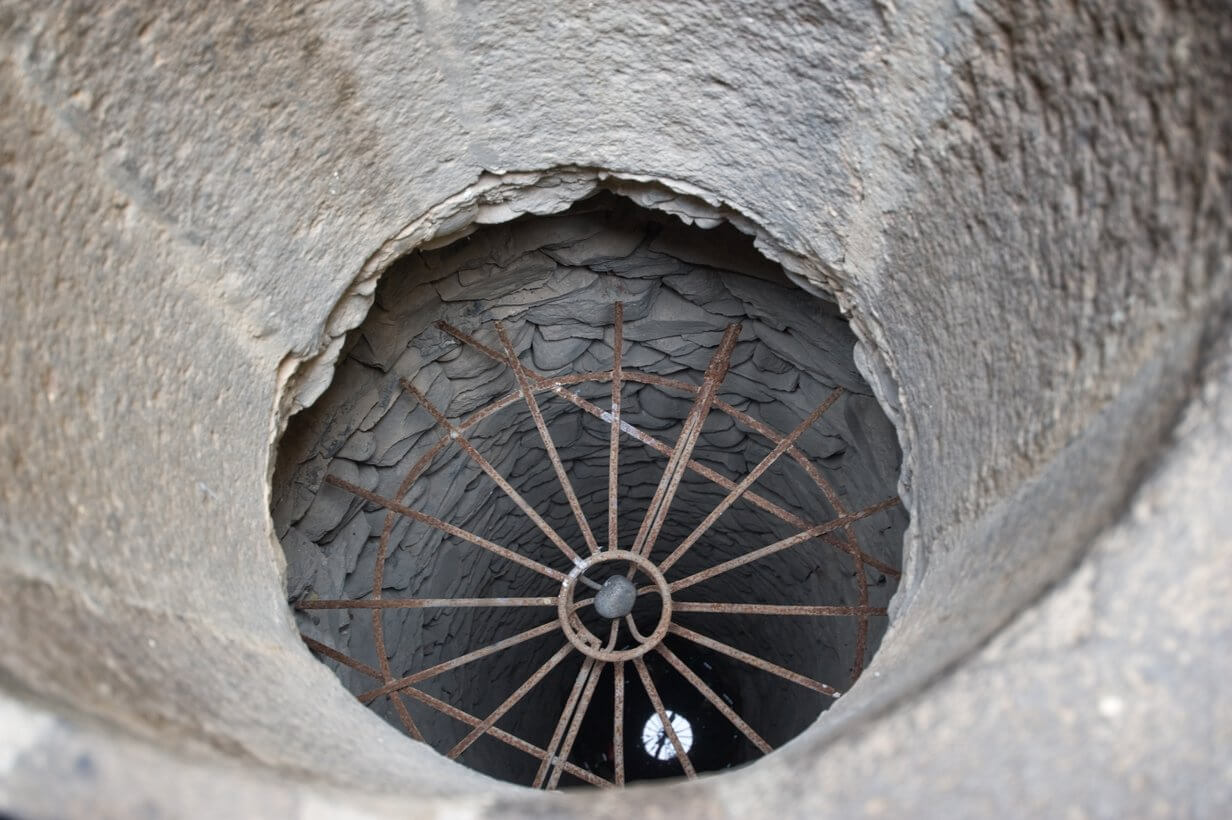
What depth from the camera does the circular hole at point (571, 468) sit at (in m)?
2.59

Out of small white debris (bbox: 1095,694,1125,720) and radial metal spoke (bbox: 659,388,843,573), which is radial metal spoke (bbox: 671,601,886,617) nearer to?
radial metal spoke (bbox: 659,388,843,573)

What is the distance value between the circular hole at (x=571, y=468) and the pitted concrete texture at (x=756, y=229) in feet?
1.93

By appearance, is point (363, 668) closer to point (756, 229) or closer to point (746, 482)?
point (746, 482)

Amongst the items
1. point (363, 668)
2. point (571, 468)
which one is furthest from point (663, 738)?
point (363, 668)

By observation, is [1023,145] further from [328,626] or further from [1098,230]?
[328,626]

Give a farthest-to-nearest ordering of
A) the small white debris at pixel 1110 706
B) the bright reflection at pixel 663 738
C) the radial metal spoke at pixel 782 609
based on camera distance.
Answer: the bright reflection at pixel 663 738
the radial metal spoke at pixel 782 609
the small white debris at pixel 1110 706

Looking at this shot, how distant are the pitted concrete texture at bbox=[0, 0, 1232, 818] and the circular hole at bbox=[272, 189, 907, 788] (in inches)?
23.1

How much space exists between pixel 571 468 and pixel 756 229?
182cm

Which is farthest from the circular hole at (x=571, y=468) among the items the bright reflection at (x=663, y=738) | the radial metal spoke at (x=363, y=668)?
the bright reflection at (x=663, y=738)

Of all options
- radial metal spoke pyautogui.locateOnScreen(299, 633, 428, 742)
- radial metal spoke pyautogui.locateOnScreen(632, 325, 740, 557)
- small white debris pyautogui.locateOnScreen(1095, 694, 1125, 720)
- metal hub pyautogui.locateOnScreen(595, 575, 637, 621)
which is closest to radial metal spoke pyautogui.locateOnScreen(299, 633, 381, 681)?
radial metal spoke pyautogui.locateOnScreen(299, 633, 428, 742)

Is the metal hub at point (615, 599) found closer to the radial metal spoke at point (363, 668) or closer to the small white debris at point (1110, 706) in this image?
the radial metal spoke at point (363, 668)

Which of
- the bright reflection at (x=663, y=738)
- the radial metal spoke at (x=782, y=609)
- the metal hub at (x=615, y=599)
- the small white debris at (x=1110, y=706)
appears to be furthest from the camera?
the bright reflection at (x=663, y=738)

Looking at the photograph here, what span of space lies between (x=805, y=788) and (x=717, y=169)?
1.42 metres

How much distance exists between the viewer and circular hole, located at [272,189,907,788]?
2.59m
